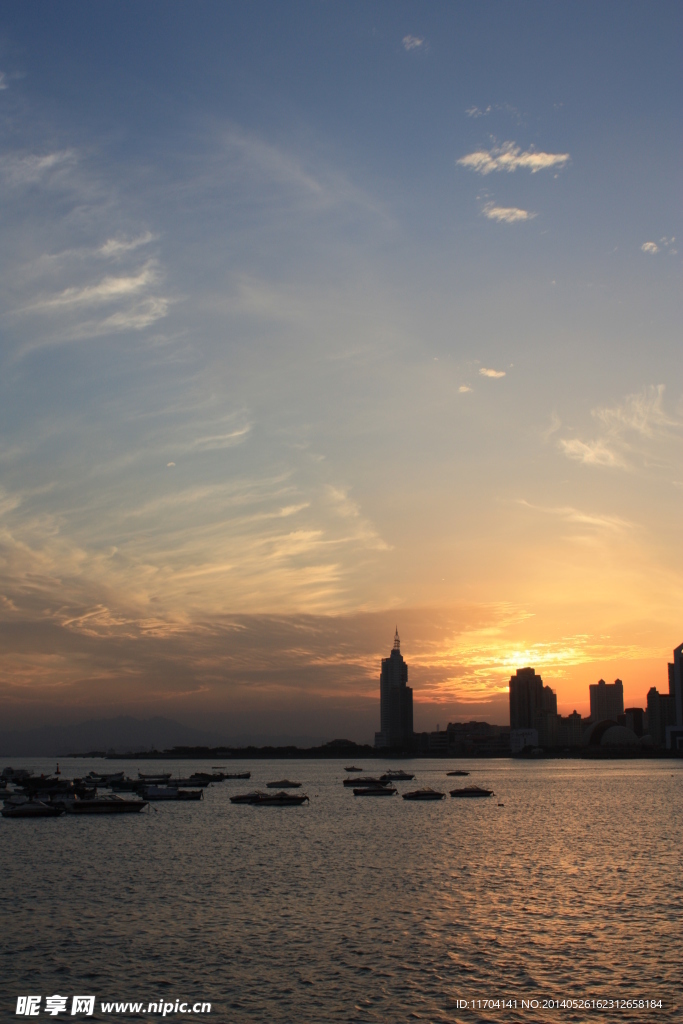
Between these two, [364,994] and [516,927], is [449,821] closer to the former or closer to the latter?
[516,927]

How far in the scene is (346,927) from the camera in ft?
154

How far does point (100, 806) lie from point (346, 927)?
317 ft

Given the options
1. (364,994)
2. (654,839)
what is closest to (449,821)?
(654,839)

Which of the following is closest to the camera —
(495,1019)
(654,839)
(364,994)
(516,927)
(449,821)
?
(495,1019)

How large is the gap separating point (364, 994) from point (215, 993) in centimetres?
628

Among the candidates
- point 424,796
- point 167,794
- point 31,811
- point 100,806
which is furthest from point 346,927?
point 167,794

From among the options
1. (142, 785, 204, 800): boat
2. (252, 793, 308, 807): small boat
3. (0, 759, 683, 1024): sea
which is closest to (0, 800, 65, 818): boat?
(142, 785, 204, 800): boat

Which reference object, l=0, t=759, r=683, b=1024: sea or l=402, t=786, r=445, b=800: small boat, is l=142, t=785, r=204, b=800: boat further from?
l=0, t=759, r=683, b=1024: sea

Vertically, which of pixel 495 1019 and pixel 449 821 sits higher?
pixel 495 1019

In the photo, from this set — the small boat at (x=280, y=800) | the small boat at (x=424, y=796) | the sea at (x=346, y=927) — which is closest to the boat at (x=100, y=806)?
the small boat at (x=280, y=800)

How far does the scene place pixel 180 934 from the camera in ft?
150

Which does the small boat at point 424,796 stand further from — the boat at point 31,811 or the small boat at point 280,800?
the boat at point 31,811

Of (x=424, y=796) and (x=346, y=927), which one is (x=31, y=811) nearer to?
(x=424, y=796)

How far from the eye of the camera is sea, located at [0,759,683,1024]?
34750mm
